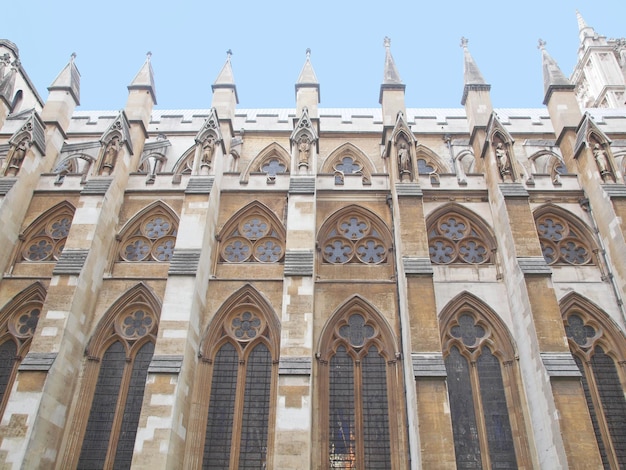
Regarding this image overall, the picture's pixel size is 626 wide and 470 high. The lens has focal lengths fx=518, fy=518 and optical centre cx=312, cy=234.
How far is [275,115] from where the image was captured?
24297 mm

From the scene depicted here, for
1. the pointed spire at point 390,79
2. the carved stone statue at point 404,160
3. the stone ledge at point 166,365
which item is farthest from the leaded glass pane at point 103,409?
the pointed spire at point 390,79

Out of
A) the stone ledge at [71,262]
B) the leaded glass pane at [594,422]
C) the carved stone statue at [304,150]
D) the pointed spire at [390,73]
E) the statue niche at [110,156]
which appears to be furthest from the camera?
the pointed spire at [390,73]

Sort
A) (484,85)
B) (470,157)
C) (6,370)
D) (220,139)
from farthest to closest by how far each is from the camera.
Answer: (470,157) → (484,85) → (220,139) → (6,370)

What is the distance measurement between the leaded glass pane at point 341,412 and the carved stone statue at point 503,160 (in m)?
7.34

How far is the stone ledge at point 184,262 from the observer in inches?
536

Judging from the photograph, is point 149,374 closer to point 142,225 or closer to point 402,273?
point 142,225

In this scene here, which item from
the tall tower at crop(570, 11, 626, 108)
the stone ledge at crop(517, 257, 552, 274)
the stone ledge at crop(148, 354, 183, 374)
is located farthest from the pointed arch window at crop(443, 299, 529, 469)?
the tall tower at crop(570, 11, 626, 108)

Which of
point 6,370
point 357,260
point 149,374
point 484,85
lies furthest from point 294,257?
point 484,85

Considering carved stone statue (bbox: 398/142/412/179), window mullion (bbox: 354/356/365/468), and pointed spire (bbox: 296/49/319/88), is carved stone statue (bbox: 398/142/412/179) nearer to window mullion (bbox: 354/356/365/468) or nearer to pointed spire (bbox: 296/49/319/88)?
pointed spire (bbox: 296/49/319/88)

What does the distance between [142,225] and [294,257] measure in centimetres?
541

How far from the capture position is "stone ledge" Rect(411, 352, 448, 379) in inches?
472

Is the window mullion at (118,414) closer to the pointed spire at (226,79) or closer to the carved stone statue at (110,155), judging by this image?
the carved stone statue at (110,155)

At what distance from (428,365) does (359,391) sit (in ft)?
7.46

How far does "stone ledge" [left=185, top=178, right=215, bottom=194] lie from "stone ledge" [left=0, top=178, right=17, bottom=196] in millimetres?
5292
